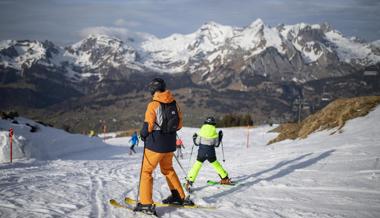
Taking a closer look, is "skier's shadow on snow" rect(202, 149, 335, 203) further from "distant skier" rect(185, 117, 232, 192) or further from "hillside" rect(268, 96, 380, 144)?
"hillside" rect(268, 96, 380, 144)

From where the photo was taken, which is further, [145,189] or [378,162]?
[378,162]

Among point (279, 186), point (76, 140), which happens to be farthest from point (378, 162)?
point (76, 140)

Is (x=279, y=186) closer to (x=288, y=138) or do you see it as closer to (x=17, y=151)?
(x=17, y=151)

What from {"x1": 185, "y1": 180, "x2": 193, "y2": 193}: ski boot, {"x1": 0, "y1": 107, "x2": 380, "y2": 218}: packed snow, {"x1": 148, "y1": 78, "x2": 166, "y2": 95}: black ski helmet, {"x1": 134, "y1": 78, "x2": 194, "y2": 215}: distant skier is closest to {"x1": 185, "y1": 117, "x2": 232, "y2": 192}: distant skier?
{"x1": 185, "y1": 180, "x2": 193, "y2": 193}: ski boot

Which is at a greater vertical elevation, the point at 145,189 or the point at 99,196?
the point at 145,189

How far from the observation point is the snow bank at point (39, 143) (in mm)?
20109

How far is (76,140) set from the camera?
32.3 metres

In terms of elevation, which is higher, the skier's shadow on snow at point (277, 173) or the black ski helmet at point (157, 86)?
the black ski helmet at point (157, 86)

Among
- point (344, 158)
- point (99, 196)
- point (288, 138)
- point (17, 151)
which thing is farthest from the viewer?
point (288, 138)

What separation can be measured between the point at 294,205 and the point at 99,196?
4875 mm

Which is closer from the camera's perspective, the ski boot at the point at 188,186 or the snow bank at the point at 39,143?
the ski boot at the point at 188,186

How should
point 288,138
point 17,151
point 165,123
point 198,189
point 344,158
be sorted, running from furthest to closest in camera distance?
point 288,138 → point 17,151 → point 344,158 → point 198,189 → point 165,123

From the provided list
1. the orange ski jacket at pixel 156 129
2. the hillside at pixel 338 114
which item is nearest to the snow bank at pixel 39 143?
the orange ski jacket at pixel 156 129

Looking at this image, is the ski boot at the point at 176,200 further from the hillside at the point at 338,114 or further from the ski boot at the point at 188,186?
the hillside at the point at 338,114
